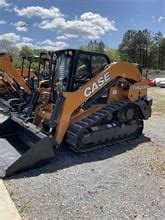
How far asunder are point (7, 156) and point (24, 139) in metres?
0.99

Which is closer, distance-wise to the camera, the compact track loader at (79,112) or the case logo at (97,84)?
the compact track loader at (79,112)

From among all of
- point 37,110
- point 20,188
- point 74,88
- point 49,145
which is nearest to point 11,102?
point 37,110

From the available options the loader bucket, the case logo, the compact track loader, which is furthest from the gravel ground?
the case logo

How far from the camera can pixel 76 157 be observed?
7199 millimetres

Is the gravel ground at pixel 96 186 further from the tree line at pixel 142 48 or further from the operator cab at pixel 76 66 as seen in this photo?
the tree line at pixel 142 48

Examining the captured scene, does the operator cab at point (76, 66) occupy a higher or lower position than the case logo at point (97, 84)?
higher

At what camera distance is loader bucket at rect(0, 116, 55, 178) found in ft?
20.2

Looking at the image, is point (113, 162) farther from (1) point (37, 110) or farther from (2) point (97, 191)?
(1) point (37, 110)

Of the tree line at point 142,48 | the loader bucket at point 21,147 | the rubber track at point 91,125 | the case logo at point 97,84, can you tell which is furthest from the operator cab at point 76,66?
the tree line at point 142,48

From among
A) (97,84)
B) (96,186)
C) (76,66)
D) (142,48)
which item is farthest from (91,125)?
(142,48)

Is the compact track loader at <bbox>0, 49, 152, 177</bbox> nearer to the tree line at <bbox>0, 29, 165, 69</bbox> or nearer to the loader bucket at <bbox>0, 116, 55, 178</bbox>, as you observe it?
the loader bucket at <bbox>0, 116, 55, 178</bbox>

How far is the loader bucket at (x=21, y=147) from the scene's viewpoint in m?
6.16

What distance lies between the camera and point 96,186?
5.68 meters

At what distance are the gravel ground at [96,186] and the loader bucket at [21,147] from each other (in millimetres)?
175
